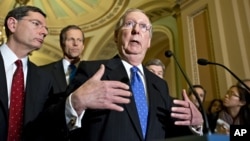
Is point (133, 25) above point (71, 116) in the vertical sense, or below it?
above

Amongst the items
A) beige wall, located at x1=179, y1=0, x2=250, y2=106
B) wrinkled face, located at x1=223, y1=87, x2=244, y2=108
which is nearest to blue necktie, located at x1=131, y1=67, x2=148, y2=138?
wrinkled face, located at x1=223, y1=87, x2=244, y2=108

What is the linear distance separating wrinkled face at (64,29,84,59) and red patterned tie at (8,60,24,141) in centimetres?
94

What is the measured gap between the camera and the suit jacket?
52.2 inches

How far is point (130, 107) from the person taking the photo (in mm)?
1381

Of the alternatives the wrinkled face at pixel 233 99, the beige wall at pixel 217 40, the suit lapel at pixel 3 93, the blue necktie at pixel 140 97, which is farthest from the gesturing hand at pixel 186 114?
the beige wall at pixel 217 40

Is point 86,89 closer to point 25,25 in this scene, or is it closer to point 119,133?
point 119,133

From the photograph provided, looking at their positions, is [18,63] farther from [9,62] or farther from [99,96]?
[99,96]

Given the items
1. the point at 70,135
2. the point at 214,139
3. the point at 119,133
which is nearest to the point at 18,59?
the point at 70,135

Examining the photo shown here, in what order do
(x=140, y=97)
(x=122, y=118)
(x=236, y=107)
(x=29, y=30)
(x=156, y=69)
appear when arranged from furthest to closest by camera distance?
(x=156, y=69) < (x=236, y=107) < (x=29, y=30) < (x=140, y=97) < (x=122, y=118)

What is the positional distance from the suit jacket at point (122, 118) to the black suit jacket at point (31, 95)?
1.06ft

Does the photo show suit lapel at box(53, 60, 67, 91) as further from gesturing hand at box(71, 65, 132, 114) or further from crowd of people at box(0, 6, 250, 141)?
gesturing hand at box(71, 65, 132, 114)

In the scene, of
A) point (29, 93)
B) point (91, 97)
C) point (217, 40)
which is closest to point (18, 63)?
point (29, 93)

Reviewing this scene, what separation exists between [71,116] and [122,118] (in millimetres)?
213

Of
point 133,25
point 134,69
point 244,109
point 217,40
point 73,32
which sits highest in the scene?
point 217,40
